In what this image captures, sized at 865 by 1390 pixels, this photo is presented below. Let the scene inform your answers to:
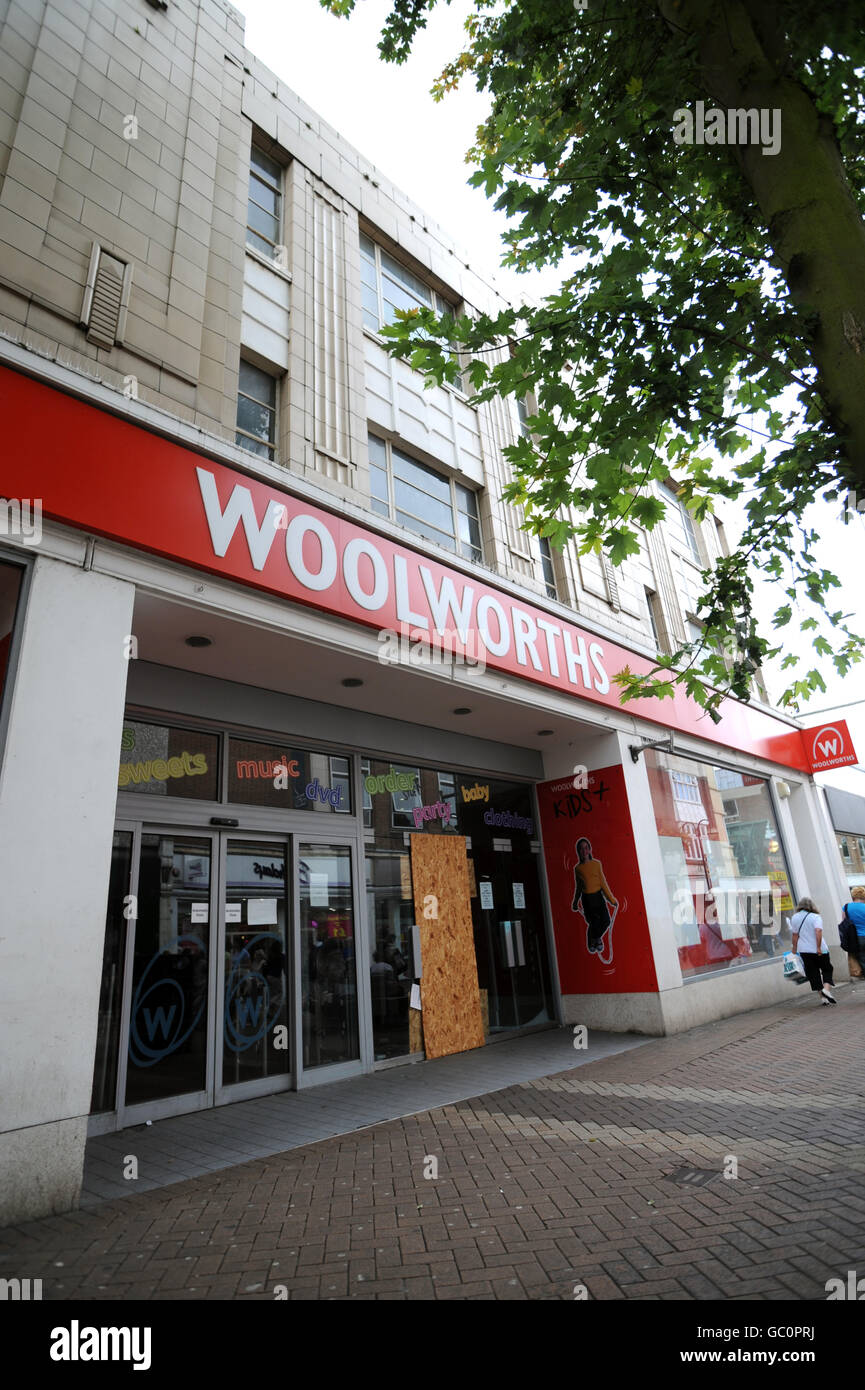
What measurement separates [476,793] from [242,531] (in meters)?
5.77

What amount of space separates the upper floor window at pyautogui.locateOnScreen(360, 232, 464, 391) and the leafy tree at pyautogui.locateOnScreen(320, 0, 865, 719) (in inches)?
208

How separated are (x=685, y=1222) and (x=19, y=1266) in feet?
11.2

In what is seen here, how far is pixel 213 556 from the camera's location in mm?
6188

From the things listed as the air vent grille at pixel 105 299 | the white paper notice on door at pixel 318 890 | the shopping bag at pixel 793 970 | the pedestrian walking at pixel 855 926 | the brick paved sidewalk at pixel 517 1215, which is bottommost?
the brick paved sidewalk at pixel 517 1215

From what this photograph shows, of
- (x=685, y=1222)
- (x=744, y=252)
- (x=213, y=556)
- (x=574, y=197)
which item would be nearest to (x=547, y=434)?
(x=574, y=197)

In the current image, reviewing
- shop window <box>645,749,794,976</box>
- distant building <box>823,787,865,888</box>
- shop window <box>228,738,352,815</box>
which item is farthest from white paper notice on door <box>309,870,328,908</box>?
distant building <box>823,787,865,888</box>

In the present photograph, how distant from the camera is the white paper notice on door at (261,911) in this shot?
25.3ft

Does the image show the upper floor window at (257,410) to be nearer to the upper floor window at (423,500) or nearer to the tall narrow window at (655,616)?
the upper floor window at (423,500)

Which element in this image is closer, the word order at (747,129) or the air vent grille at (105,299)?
the word order at (747,129)

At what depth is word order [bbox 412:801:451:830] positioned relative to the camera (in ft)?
32.3

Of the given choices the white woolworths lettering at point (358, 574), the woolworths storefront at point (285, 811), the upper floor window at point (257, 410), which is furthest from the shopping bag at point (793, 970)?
the upper floor window at point (257, 410)

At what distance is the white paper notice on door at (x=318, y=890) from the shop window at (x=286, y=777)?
78cm

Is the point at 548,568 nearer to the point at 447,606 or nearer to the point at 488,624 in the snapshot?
the point at 488,624

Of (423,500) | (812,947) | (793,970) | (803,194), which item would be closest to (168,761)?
(423,500)
